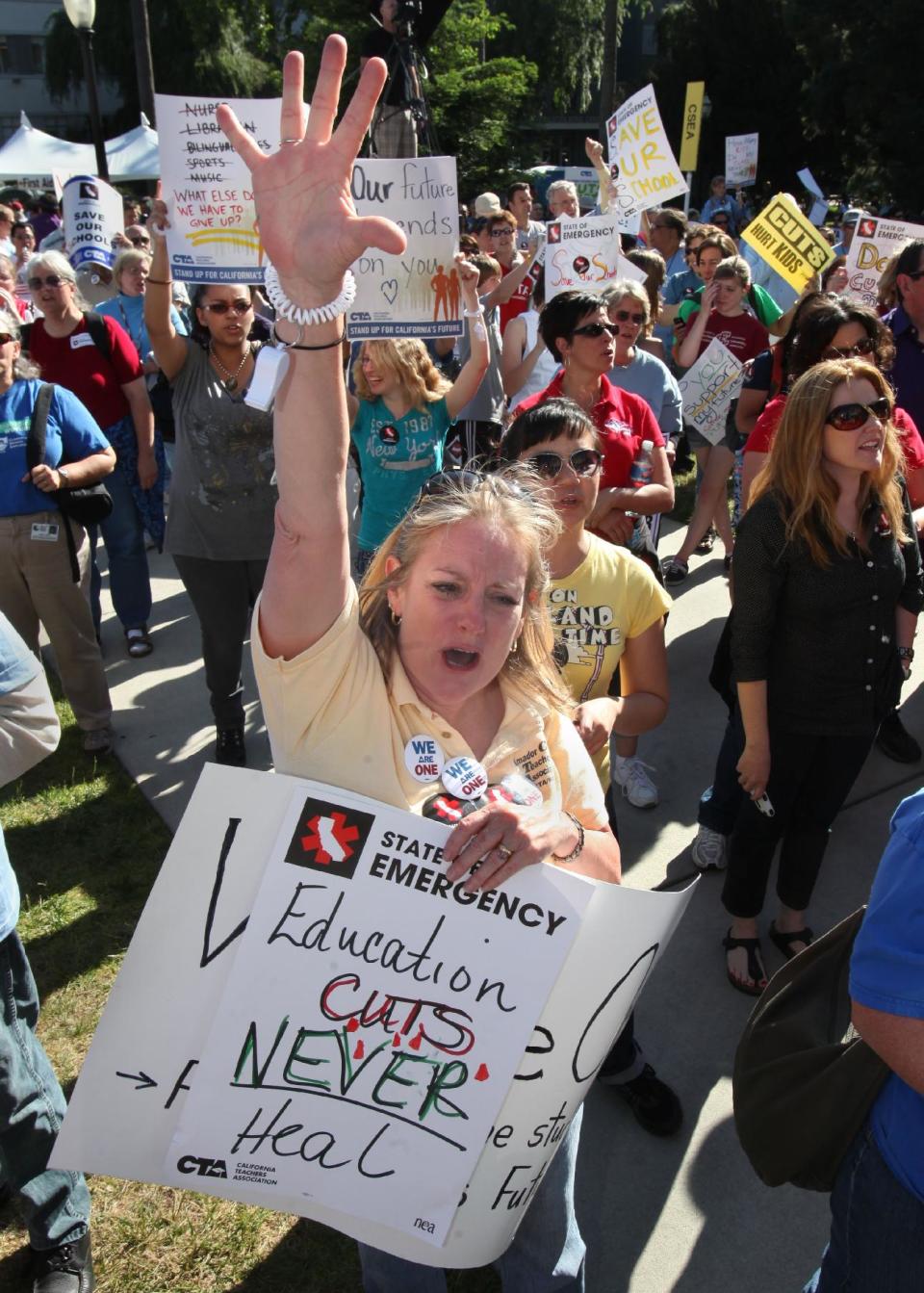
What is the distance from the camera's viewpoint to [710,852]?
11.7 ft

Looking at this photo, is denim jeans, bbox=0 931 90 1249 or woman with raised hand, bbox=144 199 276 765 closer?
denim jeans, bbox=0 931 90 1249

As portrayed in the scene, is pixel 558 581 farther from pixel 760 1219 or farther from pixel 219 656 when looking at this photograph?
pixel 219 656

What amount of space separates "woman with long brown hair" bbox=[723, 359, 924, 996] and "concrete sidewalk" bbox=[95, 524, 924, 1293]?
61cm

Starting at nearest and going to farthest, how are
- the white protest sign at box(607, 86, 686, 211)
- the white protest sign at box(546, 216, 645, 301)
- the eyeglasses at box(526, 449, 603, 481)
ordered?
1. the eyeglasses at box(526, 449, 603, 481)
2. the white protest sign at box(546, 216, 645, 301)
3. the white protest sign at box(607, 86, 686, 211)

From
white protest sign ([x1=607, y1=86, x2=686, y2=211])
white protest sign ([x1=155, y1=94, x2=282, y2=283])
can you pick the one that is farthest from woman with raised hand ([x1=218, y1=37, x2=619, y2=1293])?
white protest sign ([x1=607, y1=86, x2=686, y2=211])

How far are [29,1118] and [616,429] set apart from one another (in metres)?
2.97

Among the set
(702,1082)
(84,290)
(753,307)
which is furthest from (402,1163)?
(84,290)

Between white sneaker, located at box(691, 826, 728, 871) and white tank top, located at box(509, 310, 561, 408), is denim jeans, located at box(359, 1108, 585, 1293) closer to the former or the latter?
white sneaker, located at box(691, 826, 728, 871)

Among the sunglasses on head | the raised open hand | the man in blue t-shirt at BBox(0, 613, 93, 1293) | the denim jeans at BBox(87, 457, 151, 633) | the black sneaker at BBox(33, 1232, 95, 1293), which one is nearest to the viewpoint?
the raised open hand

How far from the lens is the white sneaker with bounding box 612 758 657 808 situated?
3.92 meters

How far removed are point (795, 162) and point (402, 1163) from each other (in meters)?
41.7

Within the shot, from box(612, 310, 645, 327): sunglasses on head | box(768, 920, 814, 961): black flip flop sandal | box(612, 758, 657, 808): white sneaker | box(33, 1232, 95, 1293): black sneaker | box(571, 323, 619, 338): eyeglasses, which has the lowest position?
box(612, 758, 657, 808): white sneaker

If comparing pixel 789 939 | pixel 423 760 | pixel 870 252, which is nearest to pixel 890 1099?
pixel 423 760

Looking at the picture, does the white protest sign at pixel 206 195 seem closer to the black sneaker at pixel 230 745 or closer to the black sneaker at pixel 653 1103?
the black sneaker at pixel 230 745
